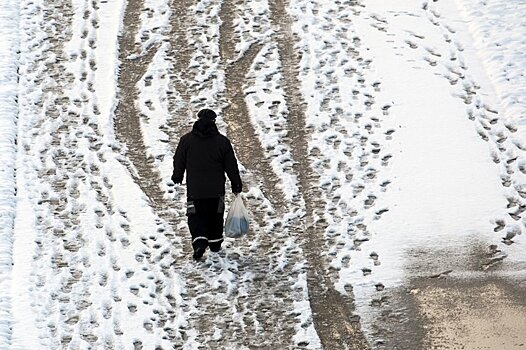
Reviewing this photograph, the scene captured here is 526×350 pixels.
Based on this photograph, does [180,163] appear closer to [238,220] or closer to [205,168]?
[205,168]

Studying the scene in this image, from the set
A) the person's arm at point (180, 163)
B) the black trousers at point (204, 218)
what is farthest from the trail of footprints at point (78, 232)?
the person's arm at point (180, 163)

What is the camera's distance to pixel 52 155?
13477 mm

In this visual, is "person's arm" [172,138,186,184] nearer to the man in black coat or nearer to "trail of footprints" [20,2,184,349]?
the man in black coat

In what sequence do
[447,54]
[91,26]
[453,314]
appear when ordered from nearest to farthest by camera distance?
[453,314], [447,54], [91,26]

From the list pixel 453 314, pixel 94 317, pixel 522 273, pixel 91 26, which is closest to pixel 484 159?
pixel 522 273

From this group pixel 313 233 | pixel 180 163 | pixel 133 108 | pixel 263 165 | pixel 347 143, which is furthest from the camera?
pixel 133 108

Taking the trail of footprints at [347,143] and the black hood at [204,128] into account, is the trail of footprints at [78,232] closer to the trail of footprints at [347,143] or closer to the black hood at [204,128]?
the black hood at [204,128]

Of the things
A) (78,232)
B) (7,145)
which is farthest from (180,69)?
(78,232)

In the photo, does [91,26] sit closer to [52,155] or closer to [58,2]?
[58,2]

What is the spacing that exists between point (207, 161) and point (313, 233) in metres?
1.65

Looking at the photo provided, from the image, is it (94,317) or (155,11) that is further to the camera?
(155,11)

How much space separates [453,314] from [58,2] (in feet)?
31.5

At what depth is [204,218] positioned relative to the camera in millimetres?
11234

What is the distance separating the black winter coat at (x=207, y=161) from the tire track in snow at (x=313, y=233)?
1269mm
